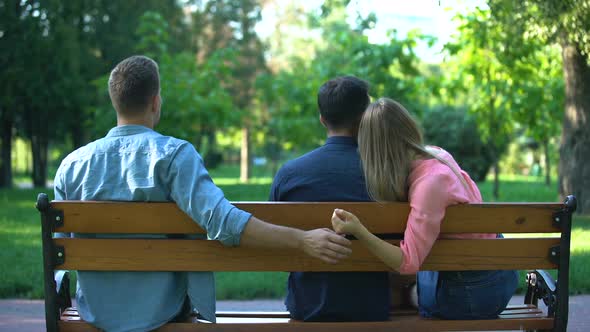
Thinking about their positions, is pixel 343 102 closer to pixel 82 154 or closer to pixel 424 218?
pixel 424 218

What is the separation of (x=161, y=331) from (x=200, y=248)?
404mm

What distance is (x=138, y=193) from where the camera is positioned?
327 centimetres

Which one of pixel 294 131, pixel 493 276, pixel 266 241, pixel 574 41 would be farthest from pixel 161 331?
pixel 294 131

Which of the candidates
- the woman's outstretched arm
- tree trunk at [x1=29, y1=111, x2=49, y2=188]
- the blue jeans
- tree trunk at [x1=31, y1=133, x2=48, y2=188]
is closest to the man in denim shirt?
the woman's outstretched arm

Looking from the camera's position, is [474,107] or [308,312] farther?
[474,107]

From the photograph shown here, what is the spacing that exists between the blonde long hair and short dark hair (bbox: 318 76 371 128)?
0.18m

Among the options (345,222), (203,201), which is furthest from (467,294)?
(203,201)

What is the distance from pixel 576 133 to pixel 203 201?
33.7 feet

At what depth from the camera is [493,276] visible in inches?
142

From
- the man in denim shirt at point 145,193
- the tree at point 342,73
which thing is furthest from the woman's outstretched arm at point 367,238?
the tree at point 342,73

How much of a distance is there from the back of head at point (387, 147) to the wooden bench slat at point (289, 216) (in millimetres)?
98

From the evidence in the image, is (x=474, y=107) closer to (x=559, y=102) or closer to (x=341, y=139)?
(x=559, y=102)

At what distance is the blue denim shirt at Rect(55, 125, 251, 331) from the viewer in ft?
10.5

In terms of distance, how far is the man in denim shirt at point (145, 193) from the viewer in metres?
3.14
